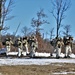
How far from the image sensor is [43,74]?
53.6 feet

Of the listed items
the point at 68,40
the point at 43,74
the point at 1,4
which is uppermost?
the point at 1,4

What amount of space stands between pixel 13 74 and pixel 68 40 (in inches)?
762

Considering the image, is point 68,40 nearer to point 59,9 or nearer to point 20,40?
point 20,40

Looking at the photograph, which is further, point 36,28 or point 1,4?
point 36,28

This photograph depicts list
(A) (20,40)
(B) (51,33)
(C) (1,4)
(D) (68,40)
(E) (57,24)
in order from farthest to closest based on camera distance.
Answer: (B) (51,33) → (E) (57,24) → (C) (1,4) → (A) (20,40) → (D) (68,40)

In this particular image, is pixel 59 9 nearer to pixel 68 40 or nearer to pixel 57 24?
pixel 57 24

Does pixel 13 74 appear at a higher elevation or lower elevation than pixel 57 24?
lower

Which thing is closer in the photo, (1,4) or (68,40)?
(68,40)

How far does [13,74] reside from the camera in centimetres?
1614

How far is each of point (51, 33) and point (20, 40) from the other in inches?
1647

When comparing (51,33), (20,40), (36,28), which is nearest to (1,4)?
(20,40)

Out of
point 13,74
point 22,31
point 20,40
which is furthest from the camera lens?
point 22,31

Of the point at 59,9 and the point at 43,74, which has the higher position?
the point at 59,9

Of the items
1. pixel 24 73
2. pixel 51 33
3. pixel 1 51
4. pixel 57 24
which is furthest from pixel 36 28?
pixel 24 73
